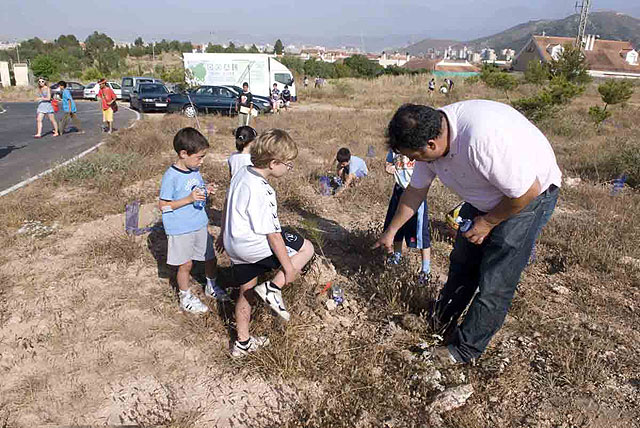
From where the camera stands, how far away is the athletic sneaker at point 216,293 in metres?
3.22

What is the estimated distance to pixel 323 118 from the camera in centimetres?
1428

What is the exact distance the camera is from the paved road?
23.8ft

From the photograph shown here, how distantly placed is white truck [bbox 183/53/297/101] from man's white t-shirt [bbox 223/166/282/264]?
21.3 meters

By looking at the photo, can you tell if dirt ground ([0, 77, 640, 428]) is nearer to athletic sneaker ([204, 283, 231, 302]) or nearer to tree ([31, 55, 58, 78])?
athletic sneaker ([204, 283, 231, 302])

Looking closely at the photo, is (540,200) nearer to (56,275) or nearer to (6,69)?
(56,275)

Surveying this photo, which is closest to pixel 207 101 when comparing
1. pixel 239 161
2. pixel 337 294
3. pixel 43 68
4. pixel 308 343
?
pixel 239 161

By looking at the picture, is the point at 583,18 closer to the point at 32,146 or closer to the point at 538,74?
the point at 538,74

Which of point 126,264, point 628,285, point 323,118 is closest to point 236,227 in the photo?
point 126,264

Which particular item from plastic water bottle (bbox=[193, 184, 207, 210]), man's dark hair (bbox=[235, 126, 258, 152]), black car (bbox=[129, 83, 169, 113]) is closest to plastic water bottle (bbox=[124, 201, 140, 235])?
man's dark hair (bbox=[235, 126, 258, 152])

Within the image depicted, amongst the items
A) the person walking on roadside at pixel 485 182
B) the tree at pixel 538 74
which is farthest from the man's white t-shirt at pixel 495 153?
the tree at pixel 538 74

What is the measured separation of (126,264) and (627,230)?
17.4 feet

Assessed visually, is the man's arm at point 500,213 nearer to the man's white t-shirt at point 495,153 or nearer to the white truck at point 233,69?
the man's white t-shirt at point 495,153

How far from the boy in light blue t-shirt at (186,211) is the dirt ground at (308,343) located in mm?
280

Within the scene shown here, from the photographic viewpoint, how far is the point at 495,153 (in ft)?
6.28
